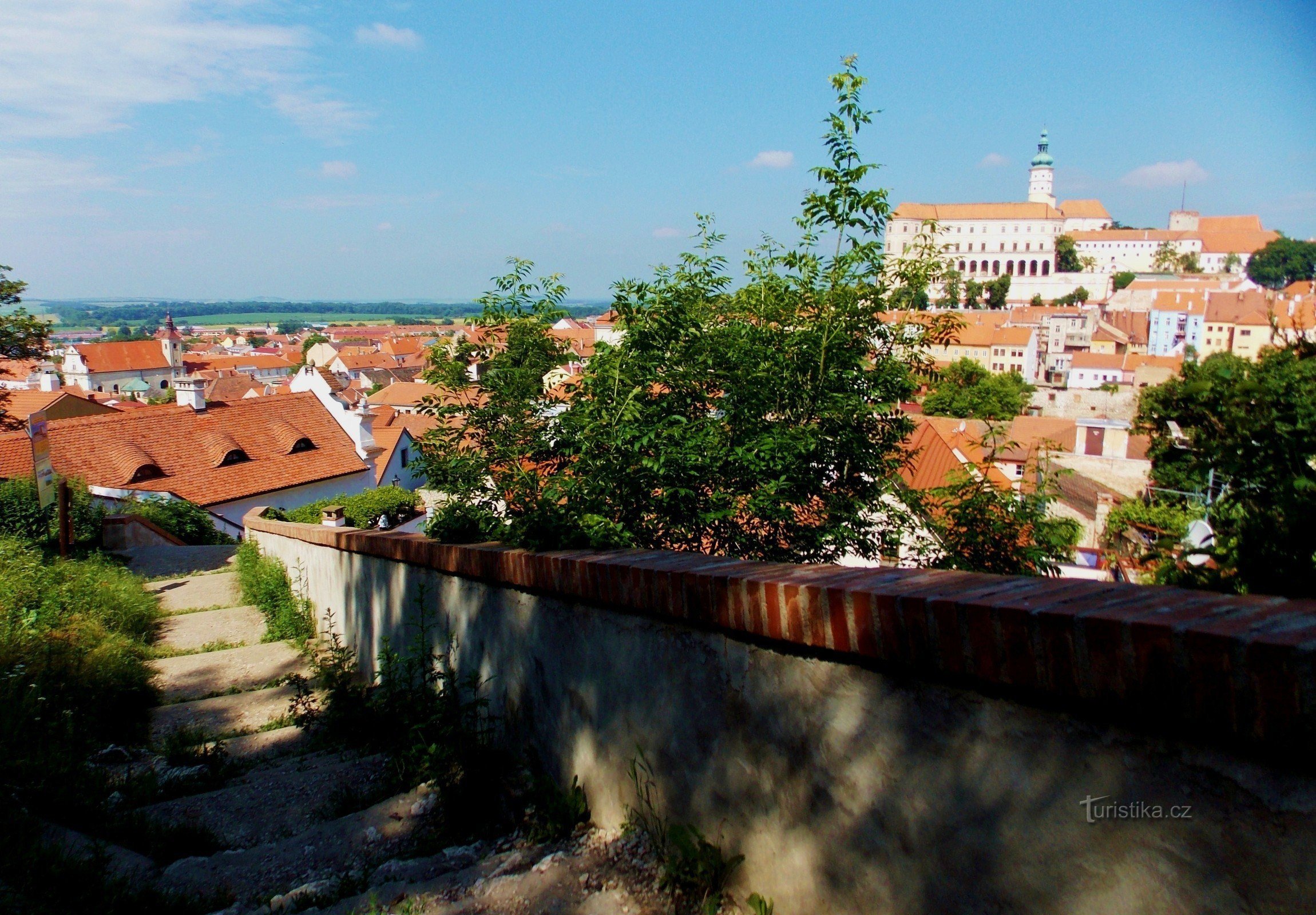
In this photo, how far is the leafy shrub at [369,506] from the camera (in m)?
23.4

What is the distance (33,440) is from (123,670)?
549 centimetres

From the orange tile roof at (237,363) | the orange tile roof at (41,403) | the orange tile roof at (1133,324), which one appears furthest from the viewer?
the orange tile roof at (237,363)

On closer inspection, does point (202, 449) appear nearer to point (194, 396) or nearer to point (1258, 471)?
point (194, 396)

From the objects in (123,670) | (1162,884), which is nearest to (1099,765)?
(1162,884)

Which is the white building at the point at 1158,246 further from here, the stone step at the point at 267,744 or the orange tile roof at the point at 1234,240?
the stone step at the point at 267,744

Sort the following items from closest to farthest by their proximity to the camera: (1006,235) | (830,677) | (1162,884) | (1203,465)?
(1162,884) < (830,677) < (1203,465) < (1006,235)

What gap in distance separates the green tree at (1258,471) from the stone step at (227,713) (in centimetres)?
601

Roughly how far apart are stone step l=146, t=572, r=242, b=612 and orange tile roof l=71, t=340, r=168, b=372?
10360 centimetres

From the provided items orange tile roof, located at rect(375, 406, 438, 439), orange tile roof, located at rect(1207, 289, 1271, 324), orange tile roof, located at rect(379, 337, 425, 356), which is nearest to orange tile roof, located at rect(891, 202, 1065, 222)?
orange tile roof, located at rect(1207, 289, 1271, 324)

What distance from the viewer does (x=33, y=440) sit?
10664 mm

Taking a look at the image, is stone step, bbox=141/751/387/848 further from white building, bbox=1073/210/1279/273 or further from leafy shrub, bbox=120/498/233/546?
white building, bbox=1073/210/1279/273

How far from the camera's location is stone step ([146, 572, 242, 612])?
10.9 m

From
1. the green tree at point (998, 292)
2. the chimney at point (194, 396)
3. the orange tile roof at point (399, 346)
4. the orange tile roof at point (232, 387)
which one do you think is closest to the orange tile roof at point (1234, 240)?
the green tree at point (998, 292)

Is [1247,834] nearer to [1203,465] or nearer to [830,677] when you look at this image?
[830,677]
